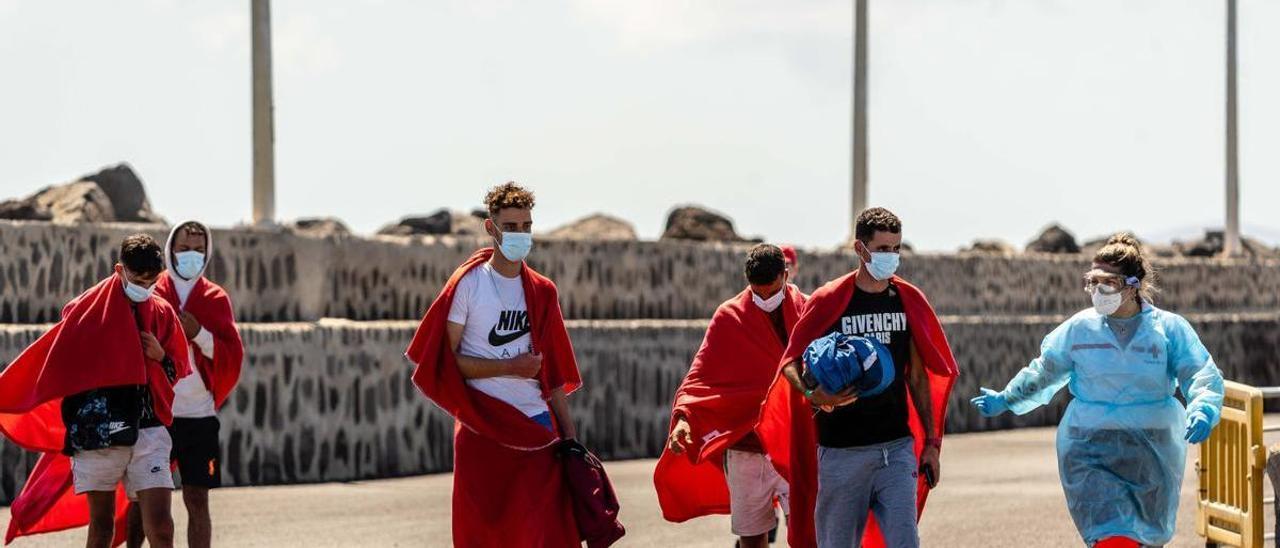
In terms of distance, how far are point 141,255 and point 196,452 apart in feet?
3.74

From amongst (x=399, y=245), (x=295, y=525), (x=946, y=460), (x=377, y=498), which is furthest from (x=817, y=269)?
(x=295, y=525)

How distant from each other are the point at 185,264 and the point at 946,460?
31.0 ft

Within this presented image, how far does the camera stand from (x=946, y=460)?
18.3 m

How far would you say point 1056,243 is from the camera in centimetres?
2920

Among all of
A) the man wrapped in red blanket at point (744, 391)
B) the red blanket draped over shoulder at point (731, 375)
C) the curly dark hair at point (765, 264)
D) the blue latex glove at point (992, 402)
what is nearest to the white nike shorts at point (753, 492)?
the man wrapped in red blanket at point (744, 391)

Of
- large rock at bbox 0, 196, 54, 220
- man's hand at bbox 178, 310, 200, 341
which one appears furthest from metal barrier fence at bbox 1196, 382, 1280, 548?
large rock at bbox 0, 196, 54, 220

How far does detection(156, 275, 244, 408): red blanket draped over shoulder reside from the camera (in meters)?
10.3

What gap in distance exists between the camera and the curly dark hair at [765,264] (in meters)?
9.80

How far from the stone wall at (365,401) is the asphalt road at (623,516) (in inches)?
11.4

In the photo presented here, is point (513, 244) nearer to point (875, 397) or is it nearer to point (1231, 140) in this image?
point (875, 397)

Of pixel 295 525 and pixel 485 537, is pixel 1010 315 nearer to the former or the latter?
pixel 295 525

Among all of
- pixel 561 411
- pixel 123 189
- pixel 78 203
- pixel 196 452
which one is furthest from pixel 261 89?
pixel 561 411

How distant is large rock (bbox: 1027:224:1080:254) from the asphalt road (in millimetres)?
12131

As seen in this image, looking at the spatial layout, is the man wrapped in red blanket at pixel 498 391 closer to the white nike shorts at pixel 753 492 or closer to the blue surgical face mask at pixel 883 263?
the blue surgical face mask at pixel 883 263
